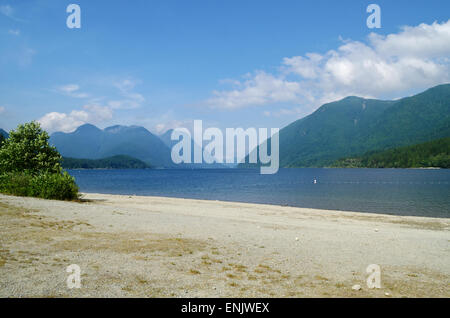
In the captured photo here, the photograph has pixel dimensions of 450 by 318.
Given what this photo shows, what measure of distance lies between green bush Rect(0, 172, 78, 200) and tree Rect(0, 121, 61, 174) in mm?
2870

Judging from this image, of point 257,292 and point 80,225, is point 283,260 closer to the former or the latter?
point 257,292

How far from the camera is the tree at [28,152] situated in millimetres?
32031

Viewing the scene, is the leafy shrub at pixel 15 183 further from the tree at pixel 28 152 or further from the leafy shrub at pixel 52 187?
the tree at pixel 28 152

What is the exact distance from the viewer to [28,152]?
32.7 m

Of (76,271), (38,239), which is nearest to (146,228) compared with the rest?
(38,239)

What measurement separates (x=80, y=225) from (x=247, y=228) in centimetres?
972

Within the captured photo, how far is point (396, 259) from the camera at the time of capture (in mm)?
12445

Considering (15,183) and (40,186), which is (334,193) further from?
(15,183)

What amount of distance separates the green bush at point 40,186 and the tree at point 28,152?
9.42 feet

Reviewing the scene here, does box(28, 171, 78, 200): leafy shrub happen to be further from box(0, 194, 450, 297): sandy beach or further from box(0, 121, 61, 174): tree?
box(0, 194, 450, 297): sandy beach

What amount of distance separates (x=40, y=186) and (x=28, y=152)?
299 inches

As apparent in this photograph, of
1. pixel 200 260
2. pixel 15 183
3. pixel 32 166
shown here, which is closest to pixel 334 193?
pixel 32 166
